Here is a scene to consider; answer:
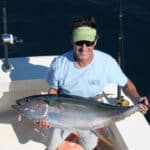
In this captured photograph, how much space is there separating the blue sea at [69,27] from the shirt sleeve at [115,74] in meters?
2.81

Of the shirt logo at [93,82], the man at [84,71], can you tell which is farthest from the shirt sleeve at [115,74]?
the shirt logo at [93,82]

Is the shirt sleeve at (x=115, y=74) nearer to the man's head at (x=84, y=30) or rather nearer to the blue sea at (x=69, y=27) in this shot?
the man's head at (x=84, y=30)

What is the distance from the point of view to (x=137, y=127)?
13.4 feet

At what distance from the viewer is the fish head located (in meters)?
3.78

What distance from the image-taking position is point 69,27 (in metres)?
8.04

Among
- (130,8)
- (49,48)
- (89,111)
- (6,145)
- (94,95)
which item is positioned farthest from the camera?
(130,8)

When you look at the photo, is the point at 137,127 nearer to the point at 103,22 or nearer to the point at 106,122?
the point at 106,122

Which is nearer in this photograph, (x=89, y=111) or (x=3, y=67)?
(x=89, y=111)

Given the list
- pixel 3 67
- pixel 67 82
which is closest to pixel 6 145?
pixel 3 67

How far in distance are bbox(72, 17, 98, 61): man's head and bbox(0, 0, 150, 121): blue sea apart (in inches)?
122

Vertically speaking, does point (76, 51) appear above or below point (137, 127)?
above

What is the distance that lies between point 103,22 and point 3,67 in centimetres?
357

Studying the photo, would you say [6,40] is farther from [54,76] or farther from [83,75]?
[83,75]

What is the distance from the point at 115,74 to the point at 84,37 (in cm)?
43
